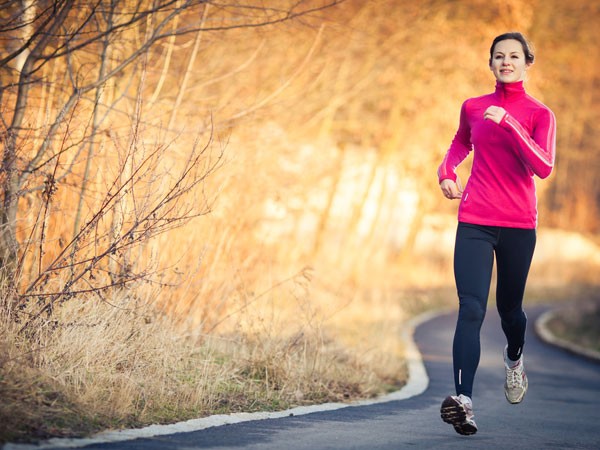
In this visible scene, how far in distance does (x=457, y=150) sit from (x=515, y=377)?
5.08 ft

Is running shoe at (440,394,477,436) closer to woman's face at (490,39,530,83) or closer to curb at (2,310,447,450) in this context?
curb at (2,310,447,450)

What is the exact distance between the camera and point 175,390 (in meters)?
5.92

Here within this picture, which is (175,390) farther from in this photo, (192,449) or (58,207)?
(58,207)

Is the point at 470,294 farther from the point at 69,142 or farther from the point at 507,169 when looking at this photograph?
the point at 69,142

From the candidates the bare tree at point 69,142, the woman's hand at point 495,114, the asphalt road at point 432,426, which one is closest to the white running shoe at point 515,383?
the asphalt road at point 432,426

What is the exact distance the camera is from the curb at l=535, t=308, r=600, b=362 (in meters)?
14.7

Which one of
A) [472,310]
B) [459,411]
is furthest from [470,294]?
[459,411]

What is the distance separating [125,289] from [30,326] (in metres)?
1.08

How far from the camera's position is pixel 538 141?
5.60 meters

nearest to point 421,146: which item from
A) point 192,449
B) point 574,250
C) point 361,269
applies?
point 361,269

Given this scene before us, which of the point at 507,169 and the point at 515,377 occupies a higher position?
the point at 507,169

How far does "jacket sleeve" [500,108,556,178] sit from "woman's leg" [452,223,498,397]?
48cm

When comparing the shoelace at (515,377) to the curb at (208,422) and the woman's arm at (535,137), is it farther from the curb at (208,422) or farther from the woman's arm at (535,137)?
the woman's arm at (535,137)

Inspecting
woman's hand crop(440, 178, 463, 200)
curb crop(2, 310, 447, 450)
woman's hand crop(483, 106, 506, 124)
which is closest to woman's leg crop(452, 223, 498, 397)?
woman's hand crop(440, 178, 463, 200)
